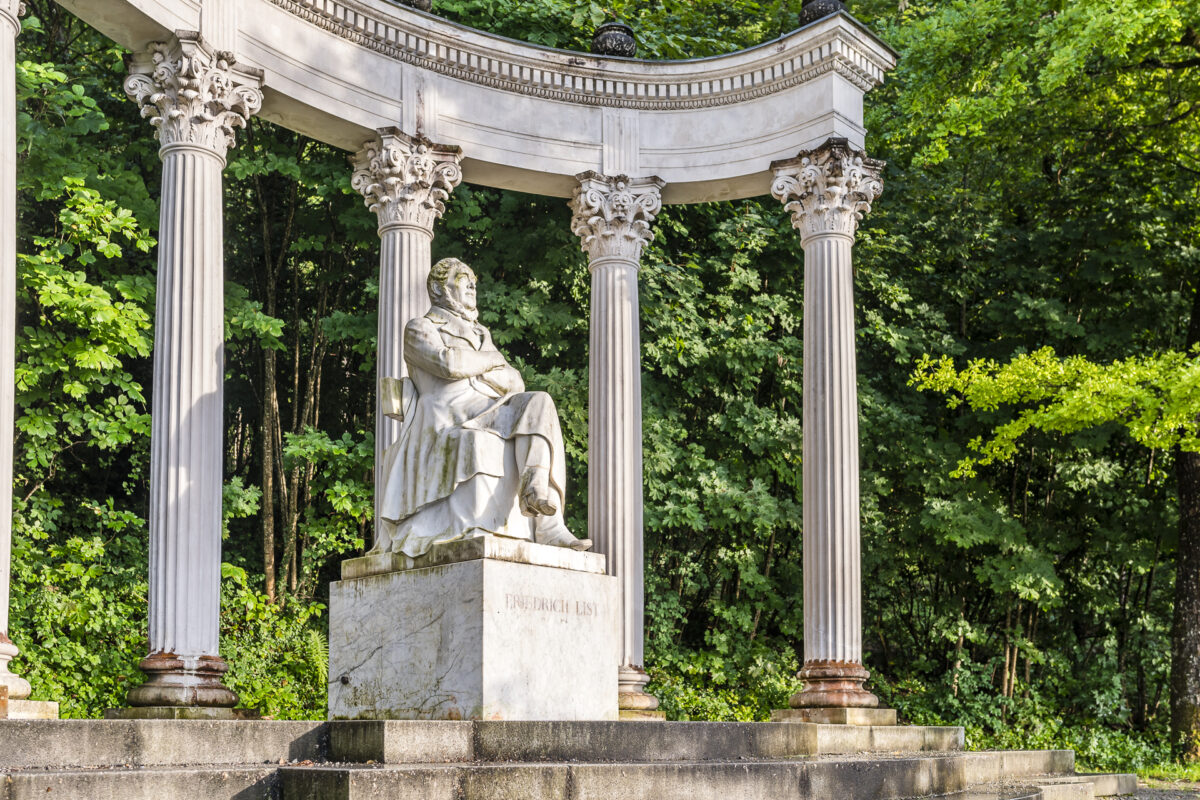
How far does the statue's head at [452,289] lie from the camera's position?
11984 mm

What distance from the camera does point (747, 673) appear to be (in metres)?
23.4

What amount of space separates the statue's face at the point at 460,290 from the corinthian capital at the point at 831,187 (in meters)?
8.07

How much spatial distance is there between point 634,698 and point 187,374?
7446mm

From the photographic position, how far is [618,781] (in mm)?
9070

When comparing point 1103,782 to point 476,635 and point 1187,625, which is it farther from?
point 476,635

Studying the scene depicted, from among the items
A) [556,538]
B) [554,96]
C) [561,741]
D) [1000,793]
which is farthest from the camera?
[554,96]

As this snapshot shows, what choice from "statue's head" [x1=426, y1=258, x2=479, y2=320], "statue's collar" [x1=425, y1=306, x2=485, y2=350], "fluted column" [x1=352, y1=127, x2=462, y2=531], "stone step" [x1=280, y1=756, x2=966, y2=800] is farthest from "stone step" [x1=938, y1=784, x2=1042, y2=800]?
"fluted column" [x1=352, y1=127, x2=462, y2=531]

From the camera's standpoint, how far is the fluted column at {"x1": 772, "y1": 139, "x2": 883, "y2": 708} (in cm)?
1750

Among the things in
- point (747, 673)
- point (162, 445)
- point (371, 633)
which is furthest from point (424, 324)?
point (747, 673)

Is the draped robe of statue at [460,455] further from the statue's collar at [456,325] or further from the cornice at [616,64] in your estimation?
the cornice at [616,64]

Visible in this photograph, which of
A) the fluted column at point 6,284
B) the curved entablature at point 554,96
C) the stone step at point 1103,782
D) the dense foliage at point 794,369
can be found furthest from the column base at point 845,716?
the fluted column at point 6,284

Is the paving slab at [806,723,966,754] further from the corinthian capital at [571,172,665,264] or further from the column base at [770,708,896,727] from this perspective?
the corinthian capital at [571,172,665,264]

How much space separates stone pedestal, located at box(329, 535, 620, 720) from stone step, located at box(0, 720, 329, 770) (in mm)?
1319

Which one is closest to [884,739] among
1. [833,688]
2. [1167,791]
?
[833,688]
